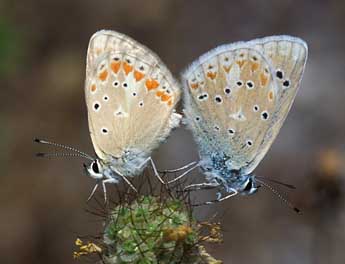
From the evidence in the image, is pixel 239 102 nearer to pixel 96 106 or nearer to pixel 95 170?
pixel 96 106

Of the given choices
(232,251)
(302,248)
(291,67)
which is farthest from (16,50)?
(291,67)

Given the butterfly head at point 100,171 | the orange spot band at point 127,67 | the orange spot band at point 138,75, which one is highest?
the orange spot band at point 127,67

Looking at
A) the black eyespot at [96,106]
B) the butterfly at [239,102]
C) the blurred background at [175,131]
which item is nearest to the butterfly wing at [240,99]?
the butterfly at [239,102]

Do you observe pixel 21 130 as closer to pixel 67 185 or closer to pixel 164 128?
pixel 67 185

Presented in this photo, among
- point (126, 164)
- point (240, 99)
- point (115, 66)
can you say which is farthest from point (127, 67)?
point (240, 99)

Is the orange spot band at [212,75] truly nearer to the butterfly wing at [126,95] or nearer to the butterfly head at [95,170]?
the butterfly wing at [126,95]

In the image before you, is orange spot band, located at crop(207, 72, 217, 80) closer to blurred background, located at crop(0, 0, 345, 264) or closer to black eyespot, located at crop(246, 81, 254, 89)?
black eyespot, located at crop(246, 81, 254, 89)

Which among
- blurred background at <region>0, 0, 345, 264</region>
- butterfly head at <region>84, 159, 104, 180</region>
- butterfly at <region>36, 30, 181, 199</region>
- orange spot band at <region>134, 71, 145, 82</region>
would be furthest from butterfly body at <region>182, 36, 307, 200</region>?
blurred background at <region>0, 0, 345, 264</region>
